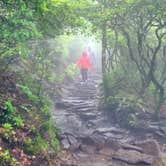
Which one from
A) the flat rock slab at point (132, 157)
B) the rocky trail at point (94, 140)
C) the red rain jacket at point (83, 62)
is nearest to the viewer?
the flat rock slab at point (132, 157)

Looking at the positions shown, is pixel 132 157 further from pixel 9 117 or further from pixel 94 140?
pixel 9 117

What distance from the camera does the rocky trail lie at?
1045 centimetres

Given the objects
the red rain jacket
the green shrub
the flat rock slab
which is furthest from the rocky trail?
the red rain jacket

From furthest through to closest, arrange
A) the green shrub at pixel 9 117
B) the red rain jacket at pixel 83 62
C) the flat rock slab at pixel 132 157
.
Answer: the red rain jacket at pixel 83 62 < the flat rock slab at pixel 132 157 < the green shrub at pixel 9 117

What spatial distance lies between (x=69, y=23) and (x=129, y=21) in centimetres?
465

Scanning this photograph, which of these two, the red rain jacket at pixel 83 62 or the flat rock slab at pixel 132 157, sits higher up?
the red rain jacket at pixel 83 62

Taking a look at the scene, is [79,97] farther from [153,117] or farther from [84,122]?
[153,117]

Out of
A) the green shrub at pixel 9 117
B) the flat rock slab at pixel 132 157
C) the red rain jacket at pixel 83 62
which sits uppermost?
the red rain jacket at pixel 83 62

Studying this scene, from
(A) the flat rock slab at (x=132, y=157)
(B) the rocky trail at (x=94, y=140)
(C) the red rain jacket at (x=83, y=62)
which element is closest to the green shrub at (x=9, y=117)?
(B) the rocky trail at (x=94, y=140)

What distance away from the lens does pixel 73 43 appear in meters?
34.3

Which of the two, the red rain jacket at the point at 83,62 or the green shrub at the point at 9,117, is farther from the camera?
the red rain jacket at the point at 83,62

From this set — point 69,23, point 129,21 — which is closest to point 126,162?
point 69,23

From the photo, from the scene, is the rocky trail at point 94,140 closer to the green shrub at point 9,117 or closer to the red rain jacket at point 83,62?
the green shrub at point 9,117

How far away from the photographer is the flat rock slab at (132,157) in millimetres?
10234
